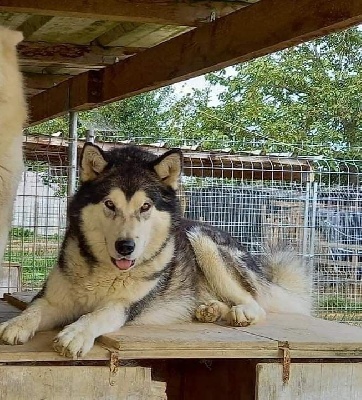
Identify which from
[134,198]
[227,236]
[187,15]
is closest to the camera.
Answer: [134,198]

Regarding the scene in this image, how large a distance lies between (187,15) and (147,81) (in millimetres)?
752

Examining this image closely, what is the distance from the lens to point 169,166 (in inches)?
140

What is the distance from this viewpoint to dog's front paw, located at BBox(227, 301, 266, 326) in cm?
361

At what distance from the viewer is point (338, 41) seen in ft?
71.7

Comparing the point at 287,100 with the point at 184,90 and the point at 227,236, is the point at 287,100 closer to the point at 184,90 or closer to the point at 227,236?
the point at 184,90

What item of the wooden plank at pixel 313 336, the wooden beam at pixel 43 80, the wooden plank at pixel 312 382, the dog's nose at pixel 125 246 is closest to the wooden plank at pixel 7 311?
the dog's nose at pixel 125 246

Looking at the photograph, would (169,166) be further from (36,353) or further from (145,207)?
(36,353)

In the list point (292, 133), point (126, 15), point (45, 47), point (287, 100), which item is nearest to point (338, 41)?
point (287, 100)

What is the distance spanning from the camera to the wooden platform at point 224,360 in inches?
113

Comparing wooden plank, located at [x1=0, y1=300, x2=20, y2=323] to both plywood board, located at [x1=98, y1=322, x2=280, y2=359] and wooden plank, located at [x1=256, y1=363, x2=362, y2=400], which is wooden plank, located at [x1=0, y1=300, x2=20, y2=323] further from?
wooden plank, located at [x1=256, y1=363, x2=362, y2=400]

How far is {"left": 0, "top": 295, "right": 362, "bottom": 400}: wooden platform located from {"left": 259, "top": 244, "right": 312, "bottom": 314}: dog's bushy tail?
639mm

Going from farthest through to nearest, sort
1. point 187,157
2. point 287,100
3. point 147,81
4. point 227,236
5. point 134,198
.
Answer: point 287,100 < point 187,157 < point 147,81 < point 227,236 < point 134,198

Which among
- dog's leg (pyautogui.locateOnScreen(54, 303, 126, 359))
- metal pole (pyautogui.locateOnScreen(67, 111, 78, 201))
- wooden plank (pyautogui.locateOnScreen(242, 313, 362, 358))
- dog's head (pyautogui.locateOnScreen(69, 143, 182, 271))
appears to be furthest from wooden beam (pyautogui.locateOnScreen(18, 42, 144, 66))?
dog's leg (pyautogui.locateOnScreen(54, 303, 126, 359))

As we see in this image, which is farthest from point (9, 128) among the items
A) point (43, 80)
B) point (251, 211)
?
point (251, 211)
